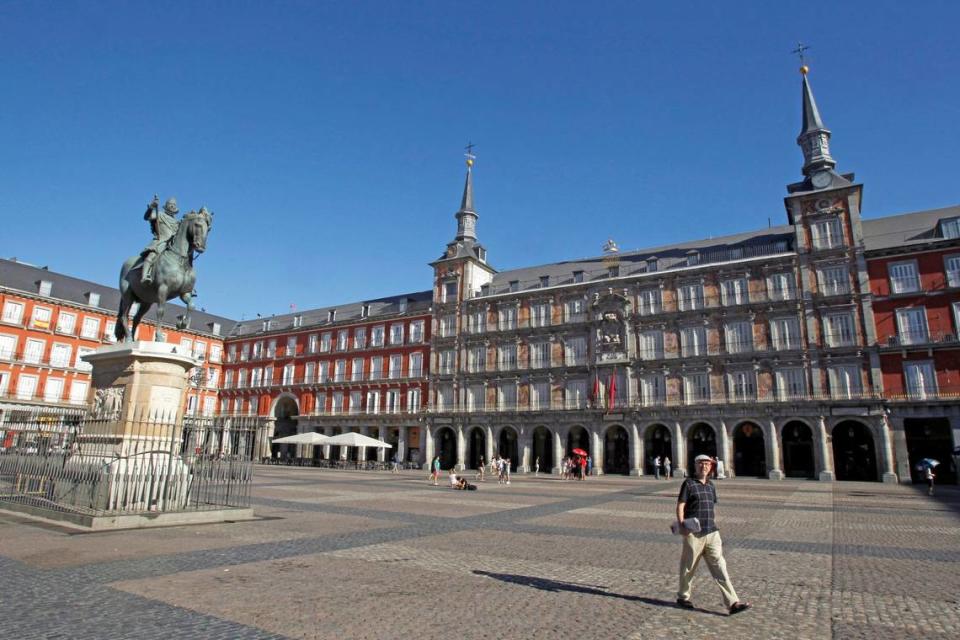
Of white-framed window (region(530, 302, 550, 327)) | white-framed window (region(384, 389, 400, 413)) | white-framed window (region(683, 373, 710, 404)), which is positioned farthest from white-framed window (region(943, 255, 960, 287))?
white-framed window (region(384, 389, 400, 413))

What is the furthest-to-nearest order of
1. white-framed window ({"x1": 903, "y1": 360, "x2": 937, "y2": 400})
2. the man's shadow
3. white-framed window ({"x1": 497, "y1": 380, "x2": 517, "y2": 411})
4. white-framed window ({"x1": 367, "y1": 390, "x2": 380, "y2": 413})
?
white-framed window ({"x1": 367, "y1": 390, "x2": 380, "y2": 413}), white-framed window ({"x1": 497, "y1": 380, "x2": 517, "y2": 411}), white-framed window ({"x1": 903, "y1": 360, "x2": 937, "y2": 400}), the man's shadow

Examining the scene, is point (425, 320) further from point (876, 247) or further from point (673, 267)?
point (876, 247)

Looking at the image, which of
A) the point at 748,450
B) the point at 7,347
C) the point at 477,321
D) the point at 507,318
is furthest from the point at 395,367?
the point at 7,347

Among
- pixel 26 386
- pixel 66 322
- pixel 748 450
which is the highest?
pixel 66 322

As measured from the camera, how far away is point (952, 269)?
108 ft

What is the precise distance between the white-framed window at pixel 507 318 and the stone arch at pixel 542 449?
858 centimetres

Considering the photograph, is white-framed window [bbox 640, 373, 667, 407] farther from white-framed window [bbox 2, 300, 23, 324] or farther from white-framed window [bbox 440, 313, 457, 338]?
white-framed window [bbox 2, 300, 23, 324]

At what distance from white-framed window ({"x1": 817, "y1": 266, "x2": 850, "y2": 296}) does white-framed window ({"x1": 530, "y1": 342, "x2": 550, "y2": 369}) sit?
19014 millimetres

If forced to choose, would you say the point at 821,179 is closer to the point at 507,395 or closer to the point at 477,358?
the point at 507,395

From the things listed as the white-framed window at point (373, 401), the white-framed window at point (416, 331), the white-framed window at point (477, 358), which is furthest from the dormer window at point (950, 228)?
the white-framed window at point (373, 401)

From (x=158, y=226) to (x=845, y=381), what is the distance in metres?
36.8

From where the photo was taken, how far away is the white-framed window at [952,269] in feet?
107

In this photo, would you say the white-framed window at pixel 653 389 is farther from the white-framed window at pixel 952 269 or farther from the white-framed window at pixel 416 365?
the white-framed window at pixel 416 365

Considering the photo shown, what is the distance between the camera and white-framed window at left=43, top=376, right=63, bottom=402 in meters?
47.8
